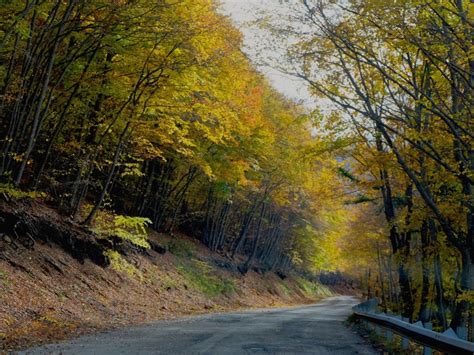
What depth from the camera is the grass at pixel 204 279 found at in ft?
75.2

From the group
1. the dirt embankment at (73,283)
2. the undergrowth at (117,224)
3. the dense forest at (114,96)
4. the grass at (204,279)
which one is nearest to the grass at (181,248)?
the dirt embankment at (73,283)

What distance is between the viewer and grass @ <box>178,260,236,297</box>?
902 inches

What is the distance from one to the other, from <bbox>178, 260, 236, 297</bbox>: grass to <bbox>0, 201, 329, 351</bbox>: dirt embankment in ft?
0.25

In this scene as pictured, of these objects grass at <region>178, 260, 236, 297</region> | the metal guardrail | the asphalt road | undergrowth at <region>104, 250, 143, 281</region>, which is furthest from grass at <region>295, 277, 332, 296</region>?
the metal guardrail

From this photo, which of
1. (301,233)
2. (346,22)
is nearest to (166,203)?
(346,22)

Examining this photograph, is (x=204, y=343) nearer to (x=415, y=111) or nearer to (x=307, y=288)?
(x=415, y=111)

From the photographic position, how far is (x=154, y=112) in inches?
576

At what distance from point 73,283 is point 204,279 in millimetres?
12032

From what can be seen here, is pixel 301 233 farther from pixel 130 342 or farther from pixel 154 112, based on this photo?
pixel 130 342

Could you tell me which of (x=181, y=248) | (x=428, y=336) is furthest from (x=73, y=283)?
(x=181, y=248)

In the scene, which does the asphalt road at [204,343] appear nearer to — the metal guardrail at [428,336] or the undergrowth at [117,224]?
the metal guardrail at [428,336]

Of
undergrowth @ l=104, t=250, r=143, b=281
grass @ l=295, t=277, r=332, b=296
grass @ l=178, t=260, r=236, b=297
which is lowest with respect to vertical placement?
grass @ l=295, t=277, r=332, b=296

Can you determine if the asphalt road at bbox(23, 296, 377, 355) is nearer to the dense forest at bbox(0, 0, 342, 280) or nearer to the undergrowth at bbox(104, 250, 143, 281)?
the dense forest at bbox(0, 0, 342, 280)

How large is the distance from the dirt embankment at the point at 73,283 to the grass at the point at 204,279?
8cm
